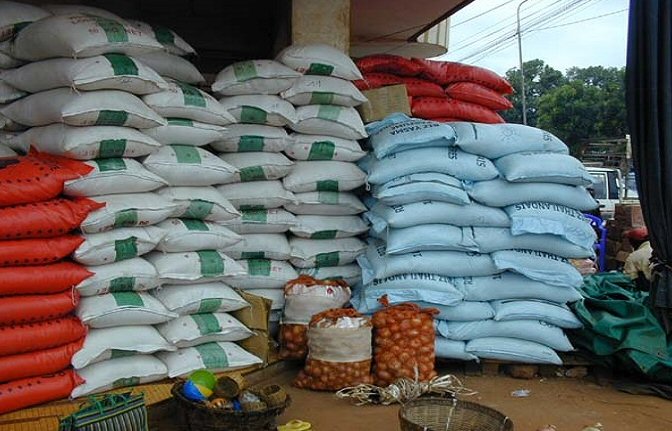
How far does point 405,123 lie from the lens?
4.70 m

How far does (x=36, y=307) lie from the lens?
3.16 meters

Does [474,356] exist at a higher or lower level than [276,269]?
lower

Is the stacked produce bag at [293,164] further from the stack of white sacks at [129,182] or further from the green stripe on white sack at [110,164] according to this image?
the green stripe on white sack at [110,164]

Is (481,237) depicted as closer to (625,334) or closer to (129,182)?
(625,334)

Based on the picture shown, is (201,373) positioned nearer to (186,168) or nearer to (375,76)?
(186,168)

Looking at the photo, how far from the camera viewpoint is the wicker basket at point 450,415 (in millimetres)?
3148

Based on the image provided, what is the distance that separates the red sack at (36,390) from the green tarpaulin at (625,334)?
317 cm

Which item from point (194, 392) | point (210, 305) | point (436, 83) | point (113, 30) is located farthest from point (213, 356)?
point (436, 83)

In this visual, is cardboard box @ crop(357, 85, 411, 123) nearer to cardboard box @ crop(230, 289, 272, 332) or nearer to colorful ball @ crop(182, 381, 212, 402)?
cardboard box @ crop(230, 289, 272, 332)

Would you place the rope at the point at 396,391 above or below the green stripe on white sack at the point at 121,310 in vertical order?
below

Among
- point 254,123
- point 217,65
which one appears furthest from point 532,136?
point 217,65

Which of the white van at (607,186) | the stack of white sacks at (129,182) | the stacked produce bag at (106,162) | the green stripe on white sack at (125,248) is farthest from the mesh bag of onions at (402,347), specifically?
the white van at (607,186)

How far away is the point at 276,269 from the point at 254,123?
972 millimetres

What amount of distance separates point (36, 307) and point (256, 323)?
1360 mm
